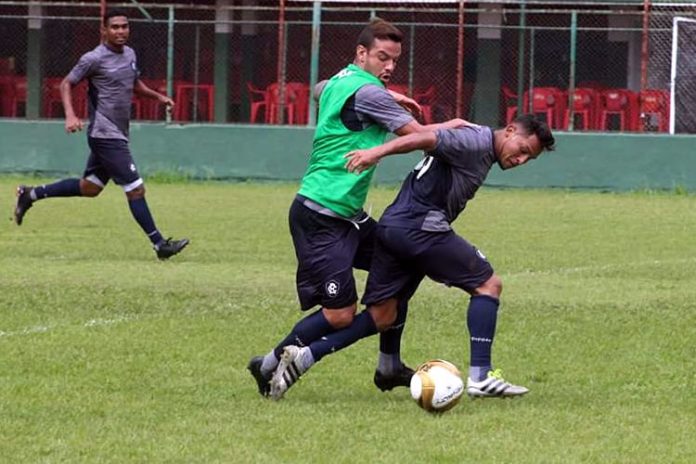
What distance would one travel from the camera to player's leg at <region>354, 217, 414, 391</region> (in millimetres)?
8609

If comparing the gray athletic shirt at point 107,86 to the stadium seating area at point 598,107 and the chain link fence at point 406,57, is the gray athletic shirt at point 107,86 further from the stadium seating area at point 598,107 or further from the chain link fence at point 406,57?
the stadium seating area at point 598,107

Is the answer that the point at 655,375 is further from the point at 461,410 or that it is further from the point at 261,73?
the point at 261,73

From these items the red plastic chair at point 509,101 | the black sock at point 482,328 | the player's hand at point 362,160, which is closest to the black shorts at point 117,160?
the black sock at point 482,328

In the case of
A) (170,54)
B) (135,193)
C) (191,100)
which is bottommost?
(135,193)

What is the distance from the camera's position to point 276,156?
1066 inches

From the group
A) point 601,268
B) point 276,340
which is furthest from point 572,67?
point 276,340

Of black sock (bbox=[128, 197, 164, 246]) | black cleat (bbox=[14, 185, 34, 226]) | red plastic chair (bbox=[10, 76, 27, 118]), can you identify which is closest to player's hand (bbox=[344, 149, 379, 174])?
black sock (bbox=[128, 197, 164, 246])

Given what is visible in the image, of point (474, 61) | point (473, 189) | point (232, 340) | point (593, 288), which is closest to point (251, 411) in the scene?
point (473, 189)

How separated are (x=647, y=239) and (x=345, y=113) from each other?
10.1 m

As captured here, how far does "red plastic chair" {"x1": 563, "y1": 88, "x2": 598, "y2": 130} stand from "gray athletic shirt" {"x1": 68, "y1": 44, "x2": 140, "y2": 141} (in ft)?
44.4

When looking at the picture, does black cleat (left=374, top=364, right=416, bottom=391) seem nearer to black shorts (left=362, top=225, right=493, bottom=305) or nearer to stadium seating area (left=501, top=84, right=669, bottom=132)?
black shorts (left=362, top=225, right=493, bottom=305)

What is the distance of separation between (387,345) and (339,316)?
36 cm

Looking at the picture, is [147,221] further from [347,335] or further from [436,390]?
[436,390]

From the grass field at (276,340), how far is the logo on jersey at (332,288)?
0.50 metres
